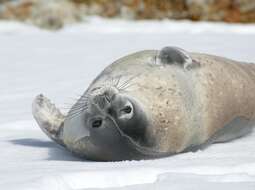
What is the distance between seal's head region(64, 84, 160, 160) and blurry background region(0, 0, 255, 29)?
Answer: 6617 millimetres

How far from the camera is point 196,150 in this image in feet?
10.4

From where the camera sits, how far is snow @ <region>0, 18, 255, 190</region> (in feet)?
7.94

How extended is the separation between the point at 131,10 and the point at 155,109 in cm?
698

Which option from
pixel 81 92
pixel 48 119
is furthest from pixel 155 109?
pixel 81 92

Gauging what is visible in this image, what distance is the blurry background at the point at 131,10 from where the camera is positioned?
31.6 feet

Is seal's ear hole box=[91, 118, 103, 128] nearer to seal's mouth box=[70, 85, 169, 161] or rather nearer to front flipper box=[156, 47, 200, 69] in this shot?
seal's mouth box=[70, 85, 169, 161]

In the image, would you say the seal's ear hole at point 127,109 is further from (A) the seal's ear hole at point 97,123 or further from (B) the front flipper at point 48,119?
(B) the front flipper at point 48,119

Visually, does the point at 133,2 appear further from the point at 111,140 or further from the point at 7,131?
the point at 111,140

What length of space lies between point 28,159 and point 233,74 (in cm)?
113

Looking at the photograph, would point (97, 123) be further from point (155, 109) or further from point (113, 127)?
point (155, 109)

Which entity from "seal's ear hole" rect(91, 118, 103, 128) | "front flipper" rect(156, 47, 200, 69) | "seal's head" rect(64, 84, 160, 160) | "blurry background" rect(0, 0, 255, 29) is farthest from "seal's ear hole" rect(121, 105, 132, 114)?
"blurry background" rect(0, 0, 255, 29)

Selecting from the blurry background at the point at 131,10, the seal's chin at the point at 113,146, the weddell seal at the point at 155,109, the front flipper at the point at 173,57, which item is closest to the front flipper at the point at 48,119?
the weddell seal at the point at 155,109

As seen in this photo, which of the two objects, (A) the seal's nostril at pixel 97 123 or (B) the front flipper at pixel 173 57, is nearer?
(A) the seal's nostril at pixel 97 123

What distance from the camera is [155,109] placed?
2.91 metres
